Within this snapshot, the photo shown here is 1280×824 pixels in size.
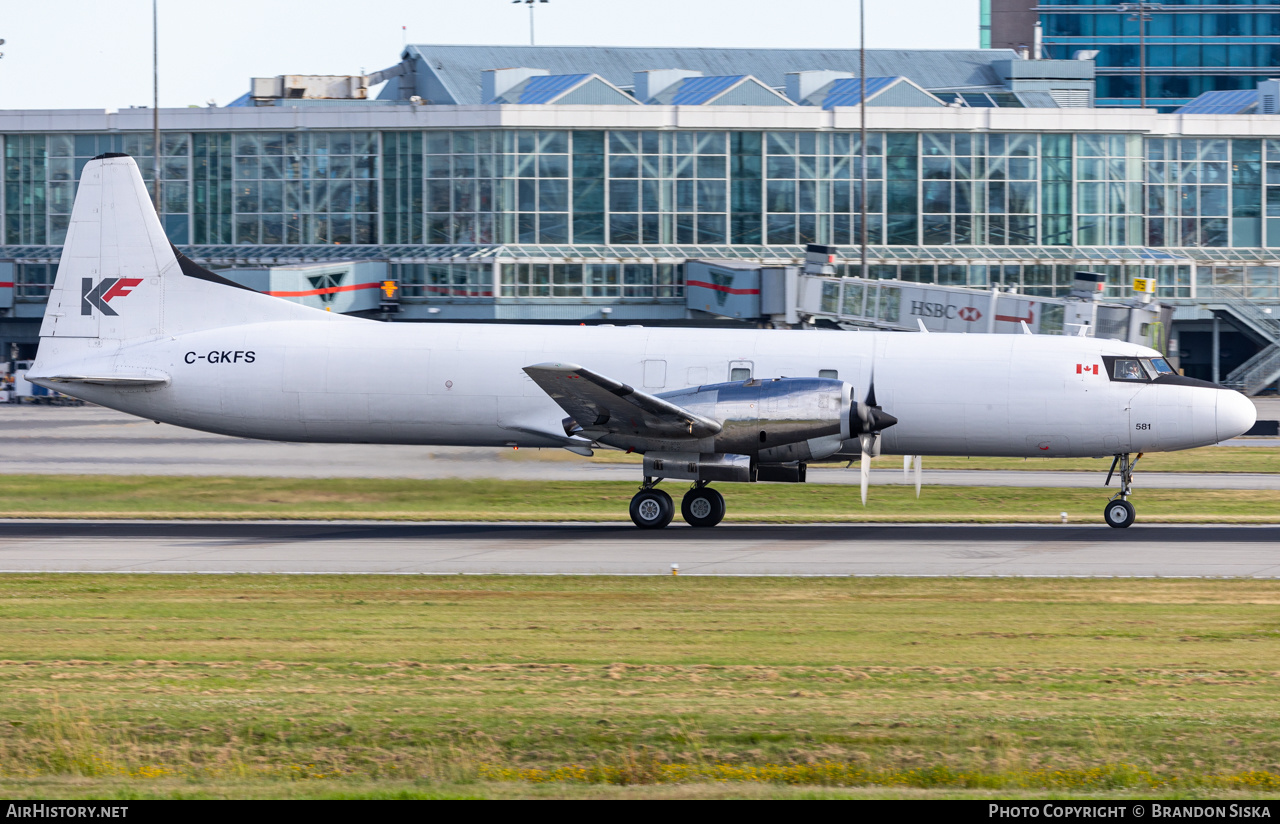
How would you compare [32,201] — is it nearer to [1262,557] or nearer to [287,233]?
[287,233]

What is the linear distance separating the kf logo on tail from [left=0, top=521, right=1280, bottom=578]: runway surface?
465 cm

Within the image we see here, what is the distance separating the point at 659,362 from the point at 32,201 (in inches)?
2310

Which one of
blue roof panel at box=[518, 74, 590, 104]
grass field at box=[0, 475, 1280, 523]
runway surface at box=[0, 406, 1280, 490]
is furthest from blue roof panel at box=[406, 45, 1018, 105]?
grass field at box=[0, 475, 1280, 523]

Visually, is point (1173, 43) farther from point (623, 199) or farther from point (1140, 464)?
point (1140, 464)

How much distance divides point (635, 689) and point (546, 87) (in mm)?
64082

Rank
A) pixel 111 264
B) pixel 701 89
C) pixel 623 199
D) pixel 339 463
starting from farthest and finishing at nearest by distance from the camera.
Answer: pixel 701 89 < pixel 623 199 < pixel 339 463 < pixel 111 264

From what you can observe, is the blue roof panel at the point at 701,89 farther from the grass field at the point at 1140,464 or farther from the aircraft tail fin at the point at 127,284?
the aircraft tail fin at the point at 127,284

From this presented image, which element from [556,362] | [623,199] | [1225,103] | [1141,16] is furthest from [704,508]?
[1141,16]

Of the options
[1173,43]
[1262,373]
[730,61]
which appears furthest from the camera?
[1173,43]

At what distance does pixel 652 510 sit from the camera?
91.3 feet

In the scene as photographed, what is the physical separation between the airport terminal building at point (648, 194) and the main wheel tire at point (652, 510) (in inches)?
1681

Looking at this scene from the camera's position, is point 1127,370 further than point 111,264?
No

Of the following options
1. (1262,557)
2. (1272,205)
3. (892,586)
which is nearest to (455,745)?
(892,586)

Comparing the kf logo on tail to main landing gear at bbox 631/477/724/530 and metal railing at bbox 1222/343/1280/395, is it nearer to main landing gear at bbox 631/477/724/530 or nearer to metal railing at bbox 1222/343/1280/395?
main landing gear at bbox 631/477/724/530
